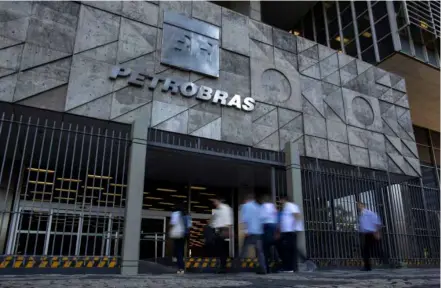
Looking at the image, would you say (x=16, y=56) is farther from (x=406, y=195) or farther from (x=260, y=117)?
(x=406, y=195)

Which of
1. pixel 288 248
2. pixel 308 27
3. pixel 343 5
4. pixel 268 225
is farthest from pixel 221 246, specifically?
pixel 308 27

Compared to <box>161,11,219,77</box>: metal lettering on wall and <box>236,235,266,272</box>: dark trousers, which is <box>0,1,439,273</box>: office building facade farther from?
<box>236,235,266,272</box>: dark trousers

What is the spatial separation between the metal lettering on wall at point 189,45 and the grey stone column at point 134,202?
296 cm

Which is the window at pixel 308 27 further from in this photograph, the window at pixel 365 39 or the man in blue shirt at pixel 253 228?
the man in blue shirt at pixel 253 228

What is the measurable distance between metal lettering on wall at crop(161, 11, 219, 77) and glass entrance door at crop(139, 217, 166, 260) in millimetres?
6888

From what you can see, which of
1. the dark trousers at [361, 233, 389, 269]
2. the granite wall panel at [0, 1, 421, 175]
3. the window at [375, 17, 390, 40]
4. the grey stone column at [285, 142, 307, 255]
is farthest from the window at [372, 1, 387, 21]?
the dark trousers at [361, 233, 389, 269]

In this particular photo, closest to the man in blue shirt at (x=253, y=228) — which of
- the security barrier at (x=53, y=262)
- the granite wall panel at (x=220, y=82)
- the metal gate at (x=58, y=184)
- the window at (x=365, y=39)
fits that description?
the metal gate at (x=58, y=184)

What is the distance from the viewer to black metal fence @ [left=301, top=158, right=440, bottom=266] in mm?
10750

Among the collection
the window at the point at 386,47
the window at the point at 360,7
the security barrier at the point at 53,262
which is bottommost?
the security barrier at the point at 53,262

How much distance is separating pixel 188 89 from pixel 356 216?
258 inches

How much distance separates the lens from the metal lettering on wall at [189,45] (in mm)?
11305

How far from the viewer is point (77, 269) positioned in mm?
7199

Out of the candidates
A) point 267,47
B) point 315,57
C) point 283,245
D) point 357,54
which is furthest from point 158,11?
point 357,54

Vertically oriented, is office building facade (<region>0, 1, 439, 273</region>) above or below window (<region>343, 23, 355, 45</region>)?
below
